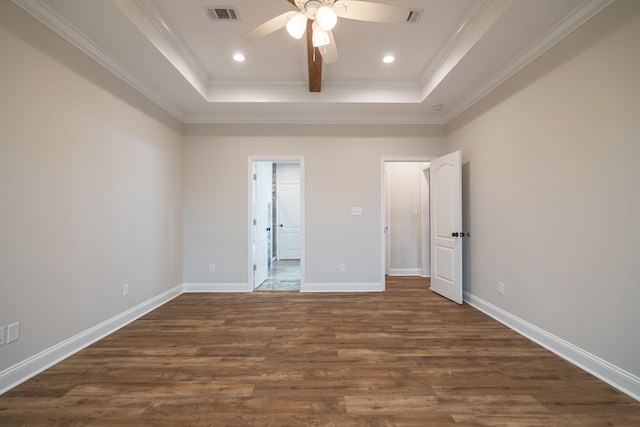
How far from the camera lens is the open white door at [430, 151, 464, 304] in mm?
3414

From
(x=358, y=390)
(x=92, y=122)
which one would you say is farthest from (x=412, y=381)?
(x=92, y=122)

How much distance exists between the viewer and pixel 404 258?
17.0 ft

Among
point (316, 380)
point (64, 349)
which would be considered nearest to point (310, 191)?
point (316, 380)

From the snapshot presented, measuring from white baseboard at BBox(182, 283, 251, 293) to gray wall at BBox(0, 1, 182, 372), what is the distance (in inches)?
31.4

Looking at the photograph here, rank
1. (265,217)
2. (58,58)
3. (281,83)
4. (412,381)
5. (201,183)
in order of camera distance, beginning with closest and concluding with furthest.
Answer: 1. (412,381)
2. (58,58)
3. (281,83)
4. (201,183)
5. (265,217)

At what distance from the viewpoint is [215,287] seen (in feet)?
13.2

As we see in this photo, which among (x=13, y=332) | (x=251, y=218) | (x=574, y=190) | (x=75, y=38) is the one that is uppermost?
(x=75, y=38)

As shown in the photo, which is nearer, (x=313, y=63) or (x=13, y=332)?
(x=13, y=332)

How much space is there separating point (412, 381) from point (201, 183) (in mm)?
3765

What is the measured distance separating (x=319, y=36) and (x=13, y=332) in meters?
3.00

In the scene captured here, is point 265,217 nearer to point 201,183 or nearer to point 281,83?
point 201,183

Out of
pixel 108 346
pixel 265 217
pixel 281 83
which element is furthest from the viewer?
pixel 265 217

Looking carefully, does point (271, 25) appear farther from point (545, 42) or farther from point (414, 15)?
point (545, 42)

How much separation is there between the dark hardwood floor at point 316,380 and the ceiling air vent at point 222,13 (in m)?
3.02
